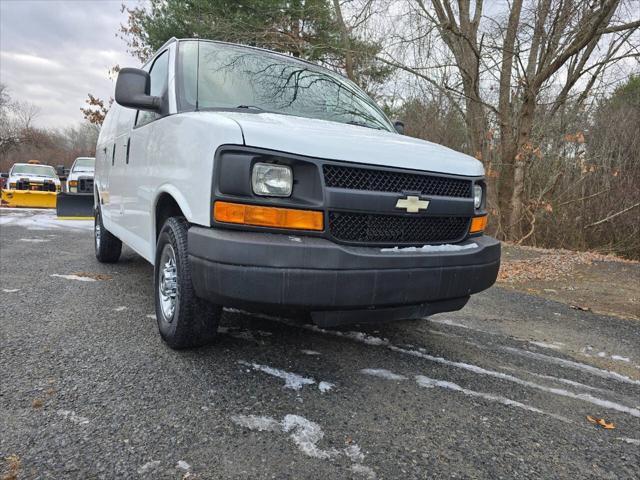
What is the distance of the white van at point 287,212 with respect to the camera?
2041 millimetres

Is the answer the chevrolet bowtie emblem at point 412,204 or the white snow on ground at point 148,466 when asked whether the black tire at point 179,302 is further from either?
the chevrolet bowtie emblem at point 412,204

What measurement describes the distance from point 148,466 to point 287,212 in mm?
1177

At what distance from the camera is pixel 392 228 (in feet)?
7.69

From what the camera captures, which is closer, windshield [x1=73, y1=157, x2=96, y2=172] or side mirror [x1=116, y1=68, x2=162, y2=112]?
side mirror [x1=116, y1=68, x2=162, y2=112]

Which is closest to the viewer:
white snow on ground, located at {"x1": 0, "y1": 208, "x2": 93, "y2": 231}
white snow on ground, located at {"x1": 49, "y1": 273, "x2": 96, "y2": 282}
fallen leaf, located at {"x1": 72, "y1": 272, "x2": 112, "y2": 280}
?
white snow on ground, located at {"x1": 49, "y1": 273, "x2": 96, "y2": 282}

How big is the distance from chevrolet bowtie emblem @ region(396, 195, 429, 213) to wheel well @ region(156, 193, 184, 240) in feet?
4.27

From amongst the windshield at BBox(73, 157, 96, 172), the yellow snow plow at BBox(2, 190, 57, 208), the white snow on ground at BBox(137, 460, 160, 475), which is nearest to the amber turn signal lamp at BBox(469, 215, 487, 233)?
the white snow on ground at BBox(137, 460, 160, 475)

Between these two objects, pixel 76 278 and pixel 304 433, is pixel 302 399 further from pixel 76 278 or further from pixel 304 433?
pixel 76 278

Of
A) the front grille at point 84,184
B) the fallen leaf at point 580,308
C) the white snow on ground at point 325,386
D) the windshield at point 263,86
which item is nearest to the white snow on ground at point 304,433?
the white snow on ground at point 325,386

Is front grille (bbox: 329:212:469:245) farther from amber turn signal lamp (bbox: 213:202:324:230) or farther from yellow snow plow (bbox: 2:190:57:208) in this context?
yellow snow plow (bbox: 2:190:57:208)

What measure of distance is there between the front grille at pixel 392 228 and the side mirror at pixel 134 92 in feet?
5.20

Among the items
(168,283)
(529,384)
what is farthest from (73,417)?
(529,384)

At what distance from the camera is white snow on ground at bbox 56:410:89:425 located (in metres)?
1.91

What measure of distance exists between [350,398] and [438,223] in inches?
42.7
